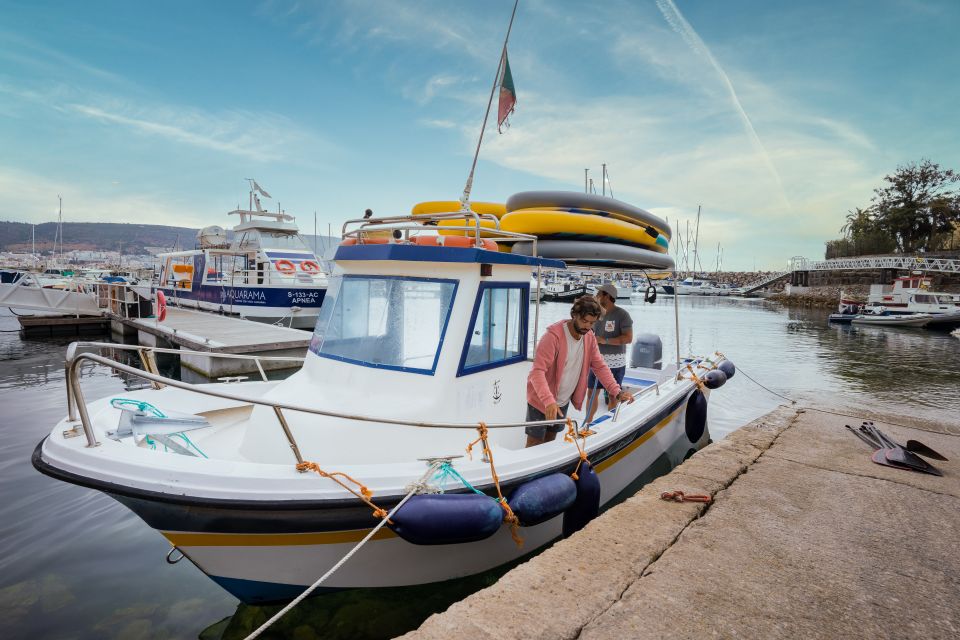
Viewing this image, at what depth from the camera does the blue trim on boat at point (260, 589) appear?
10.3 feet

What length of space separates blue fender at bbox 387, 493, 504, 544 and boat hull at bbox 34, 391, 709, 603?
16cm

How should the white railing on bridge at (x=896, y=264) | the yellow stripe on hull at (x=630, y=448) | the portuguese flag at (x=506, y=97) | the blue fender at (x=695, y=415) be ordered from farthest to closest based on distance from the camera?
the white railing on bridge at (x=896, y=264)
the blue fender at (x=695, y=415)
the portuguese flag at (x=506, y=97)
the yellow stripe on hull at (x=630, y=448)

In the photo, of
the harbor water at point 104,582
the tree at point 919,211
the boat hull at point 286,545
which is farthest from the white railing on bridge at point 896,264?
the boat hull at point 286,545

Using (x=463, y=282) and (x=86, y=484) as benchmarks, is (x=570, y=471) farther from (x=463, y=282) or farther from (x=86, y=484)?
(x=86, y=484)

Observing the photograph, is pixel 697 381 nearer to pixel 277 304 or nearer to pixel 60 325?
pixel 277 304

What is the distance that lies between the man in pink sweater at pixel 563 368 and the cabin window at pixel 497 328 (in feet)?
1.27

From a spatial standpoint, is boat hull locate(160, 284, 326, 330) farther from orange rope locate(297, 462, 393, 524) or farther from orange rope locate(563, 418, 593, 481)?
orange rope locate(297, 462, 393, 524)

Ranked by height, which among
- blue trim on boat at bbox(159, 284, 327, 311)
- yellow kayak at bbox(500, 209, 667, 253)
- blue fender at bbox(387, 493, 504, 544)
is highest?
yellow kayak at bbox(500, 209, 667, 253)

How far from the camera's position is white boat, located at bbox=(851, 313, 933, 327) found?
3141cm

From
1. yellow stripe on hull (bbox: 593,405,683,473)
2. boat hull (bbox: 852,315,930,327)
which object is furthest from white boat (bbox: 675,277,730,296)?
yellow stripe on hull (bbox: 593,405,683,473)

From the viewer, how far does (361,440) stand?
357cm

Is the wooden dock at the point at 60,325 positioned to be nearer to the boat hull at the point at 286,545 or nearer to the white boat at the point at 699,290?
the boat hull at the point at 286,545

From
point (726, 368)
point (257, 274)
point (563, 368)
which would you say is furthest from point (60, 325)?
point (726, 368)

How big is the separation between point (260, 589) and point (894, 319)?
41.1 m
